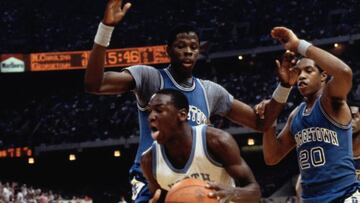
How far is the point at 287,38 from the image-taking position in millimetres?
5191

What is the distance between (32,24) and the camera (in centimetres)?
3709

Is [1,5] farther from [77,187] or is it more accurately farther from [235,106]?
[235,106]

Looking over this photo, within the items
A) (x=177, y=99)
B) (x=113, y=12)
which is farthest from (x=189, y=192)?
(x=113, y=12)

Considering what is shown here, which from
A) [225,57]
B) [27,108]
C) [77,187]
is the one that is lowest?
[77,187]

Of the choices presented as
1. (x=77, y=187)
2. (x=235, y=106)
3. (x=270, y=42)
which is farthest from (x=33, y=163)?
(x=235, y=106)

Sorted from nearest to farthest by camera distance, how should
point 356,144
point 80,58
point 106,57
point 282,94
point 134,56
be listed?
point 282,94 < point 356,144 < point 106,57 < point 134,56 < point 80,58

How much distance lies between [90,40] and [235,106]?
3019cm

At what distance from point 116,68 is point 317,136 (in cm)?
2943

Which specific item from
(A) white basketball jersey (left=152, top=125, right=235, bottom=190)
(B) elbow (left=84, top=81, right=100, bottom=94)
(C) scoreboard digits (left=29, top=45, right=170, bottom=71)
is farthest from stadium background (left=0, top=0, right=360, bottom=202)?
(A) white basketball jersey (left=152, top=125, right=235, bottom=190)

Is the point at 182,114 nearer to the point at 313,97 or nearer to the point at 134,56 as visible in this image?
the point at 313,97

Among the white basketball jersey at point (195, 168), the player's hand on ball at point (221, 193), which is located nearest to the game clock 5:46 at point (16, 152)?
the white basketball jersey at point (195, 168)

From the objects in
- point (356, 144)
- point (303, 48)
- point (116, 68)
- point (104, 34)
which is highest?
point (104, 34)

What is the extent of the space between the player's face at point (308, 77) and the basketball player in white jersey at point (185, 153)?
1401 millimetres

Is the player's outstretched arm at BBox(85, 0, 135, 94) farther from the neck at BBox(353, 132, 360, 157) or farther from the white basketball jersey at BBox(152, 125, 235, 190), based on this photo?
the neck at BBox(353, 132, 360, 157)
